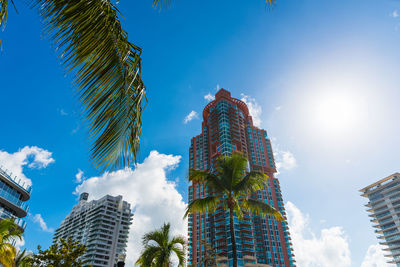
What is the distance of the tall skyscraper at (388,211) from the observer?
10275cm

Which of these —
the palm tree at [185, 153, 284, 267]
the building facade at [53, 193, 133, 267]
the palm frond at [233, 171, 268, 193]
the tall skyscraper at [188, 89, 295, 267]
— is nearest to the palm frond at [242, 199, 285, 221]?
the palm tree at [185, 153, 284, 267]

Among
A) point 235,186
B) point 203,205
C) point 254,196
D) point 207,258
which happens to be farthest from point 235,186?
point 254,196

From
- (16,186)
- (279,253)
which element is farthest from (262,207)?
(279,253)

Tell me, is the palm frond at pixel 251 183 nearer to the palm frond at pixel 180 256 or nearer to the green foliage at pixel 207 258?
the palm frond at pixel 180 256

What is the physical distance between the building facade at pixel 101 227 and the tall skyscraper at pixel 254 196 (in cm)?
4637

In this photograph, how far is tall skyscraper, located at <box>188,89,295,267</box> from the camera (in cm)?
8031

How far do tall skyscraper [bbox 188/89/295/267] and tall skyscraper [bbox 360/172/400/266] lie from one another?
49.6m

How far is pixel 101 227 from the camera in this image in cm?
11869

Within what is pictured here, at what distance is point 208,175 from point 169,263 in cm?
523

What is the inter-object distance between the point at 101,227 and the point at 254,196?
73922 millimetres

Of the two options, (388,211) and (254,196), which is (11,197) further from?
(388,211)

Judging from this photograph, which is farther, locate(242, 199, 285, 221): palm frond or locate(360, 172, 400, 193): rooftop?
locate(360, 172, 400, 193): rooftop

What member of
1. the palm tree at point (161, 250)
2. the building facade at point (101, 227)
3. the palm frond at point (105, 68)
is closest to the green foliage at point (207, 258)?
the palm tree at point (161, 250)

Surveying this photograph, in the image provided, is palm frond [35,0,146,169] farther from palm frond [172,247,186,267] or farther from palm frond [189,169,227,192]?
palm frond [172,247,186,267]
